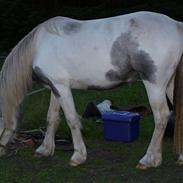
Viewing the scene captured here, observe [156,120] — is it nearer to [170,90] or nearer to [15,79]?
[170,90]

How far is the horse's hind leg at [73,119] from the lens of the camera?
5.17 m

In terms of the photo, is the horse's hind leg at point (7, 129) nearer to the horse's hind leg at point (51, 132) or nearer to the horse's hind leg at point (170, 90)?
the horse's hind leg at point (51, 132)

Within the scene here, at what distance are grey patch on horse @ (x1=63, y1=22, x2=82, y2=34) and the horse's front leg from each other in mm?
902

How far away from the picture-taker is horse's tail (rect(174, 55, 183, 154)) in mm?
4906

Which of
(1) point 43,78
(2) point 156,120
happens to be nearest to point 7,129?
(1) point 43,78

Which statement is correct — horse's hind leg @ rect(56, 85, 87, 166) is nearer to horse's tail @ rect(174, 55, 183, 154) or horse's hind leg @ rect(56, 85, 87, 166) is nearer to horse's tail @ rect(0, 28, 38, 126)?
horse's tail @ rect(0, 28, 38, 126)

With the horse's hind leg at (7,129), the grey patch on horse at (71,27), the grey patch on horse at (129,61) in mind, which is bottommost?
the horse's hind leg at (7,129)

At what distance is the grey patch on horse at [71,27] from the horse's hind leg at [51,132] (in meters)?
0.80

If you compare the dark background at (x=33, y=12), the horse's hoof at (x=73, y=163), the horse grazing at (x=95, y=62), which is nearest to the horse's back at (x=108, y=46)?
the horse grazing at (x=95, y=62)

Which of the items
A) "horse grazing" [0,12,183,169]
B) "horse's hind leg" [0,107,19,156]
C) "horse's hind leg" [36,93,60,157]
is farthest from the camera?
"horse's hind leg" [36,93,60,157]

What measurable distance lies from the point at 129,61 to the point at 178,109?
65cm

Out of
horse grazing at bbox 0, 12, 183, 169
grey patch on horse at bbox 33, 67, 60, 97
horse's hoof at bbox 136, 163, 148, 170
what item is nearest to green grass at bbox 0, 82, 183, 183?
horse's hoof at bbox 136, 163, 148, 170

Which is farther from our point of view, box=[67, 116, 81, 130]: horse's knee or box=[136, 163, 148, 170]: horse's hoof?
box=[67, 116, 81, 130]: horse's knee

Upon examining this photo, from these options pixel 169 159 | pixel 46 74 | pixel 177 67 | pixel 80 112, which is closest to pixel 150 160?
pixel 169 159
